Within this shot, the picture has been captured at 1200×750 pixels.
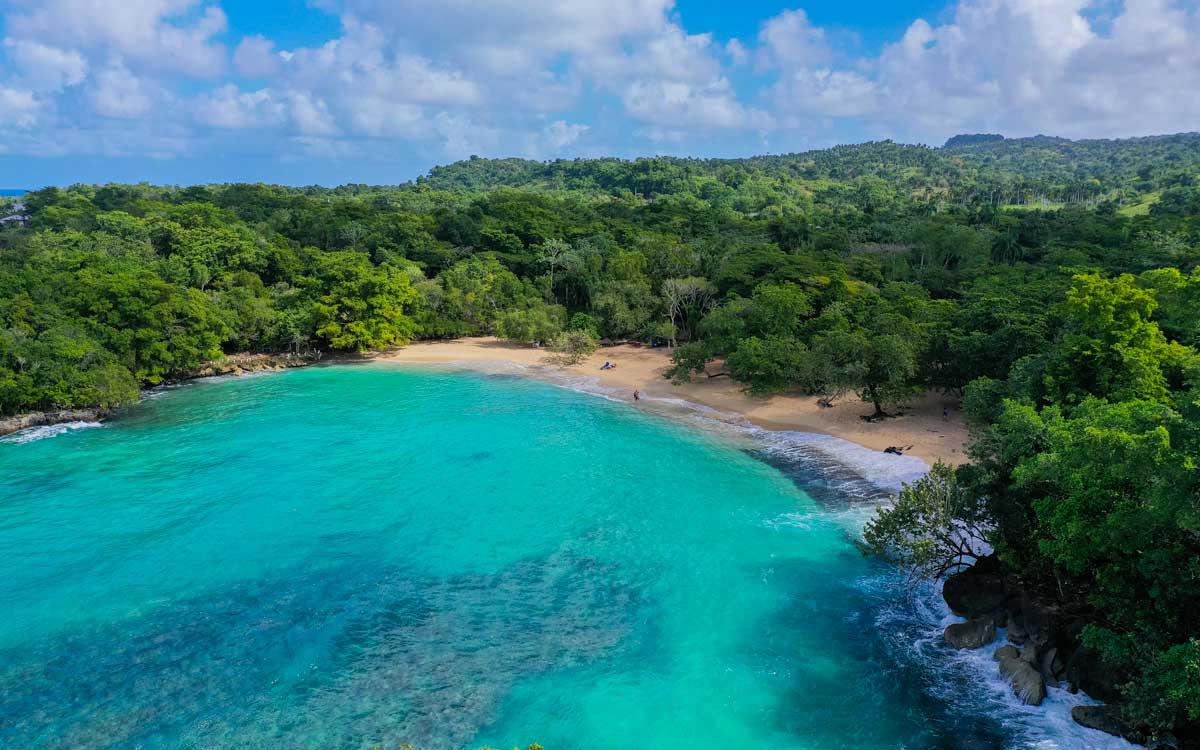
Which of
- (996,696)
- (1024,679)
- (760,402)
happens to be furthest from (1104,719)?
(760,402)

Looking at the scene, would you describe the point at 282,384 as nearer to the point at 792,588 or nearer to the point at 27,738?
the point at 27,738

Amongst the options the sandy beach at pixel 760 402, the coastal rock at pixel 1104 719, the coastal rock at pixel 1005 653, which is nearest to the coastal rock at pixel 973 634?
the coastal rock at pixel 1005 653

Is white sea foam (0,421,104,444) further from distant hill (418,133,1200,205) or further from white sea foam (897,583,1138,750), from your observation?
distant hill (418,133,1200,205)

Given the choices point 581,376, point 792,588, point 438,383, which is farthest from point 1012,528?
point 438,383

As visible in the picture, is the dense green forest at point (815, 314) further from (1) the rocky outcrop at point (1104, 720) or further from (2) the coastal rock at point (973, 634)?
(2) the coastal rock at point (973, 634)

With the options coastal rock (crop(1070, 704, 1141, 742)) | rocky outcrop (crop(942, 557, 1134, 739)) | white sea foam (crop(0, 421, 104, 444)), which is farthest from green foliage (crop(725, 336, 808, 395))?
white sea foam (crop(0, 421, 104, 444))

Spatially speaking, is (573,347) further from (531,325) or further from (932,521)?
(932,521)
